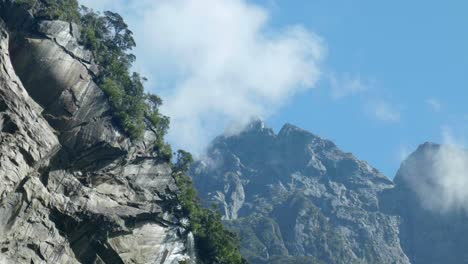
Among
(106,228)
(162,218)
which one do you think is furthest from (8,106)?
(162,218)

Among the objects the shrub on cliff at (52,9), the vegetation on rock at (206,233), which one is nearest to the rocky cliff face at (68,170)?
the shrub on cliff at (52,9)

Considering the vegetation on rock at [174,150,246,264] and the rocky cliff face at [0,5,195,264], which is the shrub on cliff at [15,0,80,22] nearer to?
the rocky cliff face at [0,5,195,264]

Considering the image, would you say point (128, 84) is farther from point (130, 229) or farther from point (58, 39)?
point (130, 229)

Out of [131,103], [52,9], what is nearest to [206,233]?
[131,103]

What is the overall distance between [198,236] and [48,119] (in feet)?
99.3

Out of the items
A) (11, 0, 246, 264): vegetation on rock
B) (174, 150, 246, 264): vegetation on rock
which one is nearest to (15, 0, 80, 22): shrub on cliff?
(11, 0, 246, 264): vegetation on rock

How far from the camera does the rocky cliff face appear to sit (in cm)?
7375

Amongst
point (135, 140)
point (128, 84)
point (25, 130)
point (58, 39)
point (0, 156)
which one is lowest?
point (0, 156)

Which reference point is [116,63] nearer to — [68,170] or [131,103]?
[131,103]

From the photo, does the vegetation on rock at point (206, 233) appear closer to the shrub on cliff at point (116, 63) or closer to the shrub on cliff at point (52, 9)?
the shrub on cliff at point (116, 63)

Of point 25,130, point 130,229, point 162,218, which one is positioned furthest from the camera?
point 162,218

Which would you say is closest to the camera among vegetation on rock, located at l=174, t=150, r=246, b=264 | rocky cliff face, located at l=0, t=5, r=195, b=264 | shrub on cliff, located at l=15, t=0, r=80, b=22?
rocky cliff face, located at l=0, t=5, r=195, b=264

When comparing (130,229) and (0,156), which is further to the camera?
(130,229)

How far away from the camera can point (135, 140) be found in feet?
316
